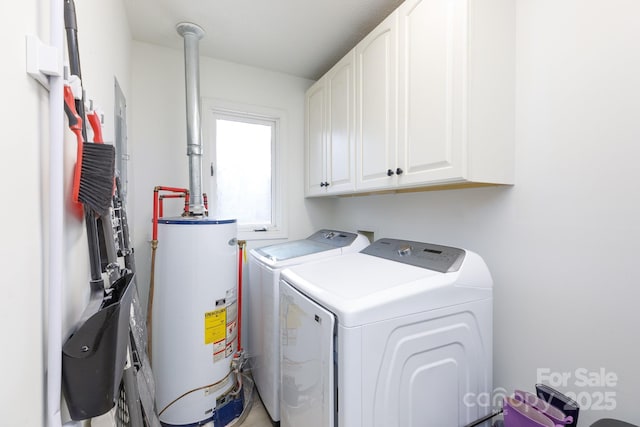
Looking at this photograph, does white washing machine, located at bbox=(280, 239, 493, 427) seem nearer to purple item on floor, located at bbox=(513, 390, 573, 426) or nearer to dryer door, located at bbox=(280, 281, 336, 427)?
dryer door, located at bbox=(280, 281, 336, 427)

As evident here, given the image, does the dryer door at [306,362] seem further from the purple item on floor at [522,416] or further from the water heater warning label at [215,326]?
the purple item on floor at [522,416]

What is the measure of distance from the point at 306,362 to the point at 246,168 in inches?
68.8

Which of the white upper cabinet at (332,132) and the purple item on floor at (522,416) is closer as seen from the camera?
the purple item on floor at (522,416)

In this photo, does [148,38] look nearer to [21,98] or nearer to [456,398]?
[21,98]

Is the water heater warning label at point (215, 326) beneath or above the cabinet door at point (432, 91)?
beneath

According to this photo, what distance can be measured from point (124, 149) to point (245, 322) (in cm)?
154

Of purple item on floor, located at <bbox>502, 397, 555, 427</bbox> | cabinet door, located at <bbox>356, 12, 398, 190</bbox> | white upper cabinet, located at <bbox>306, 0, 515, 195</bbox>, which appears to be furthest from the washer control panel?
purple item on floor, located at <bbox>502, 397, 555, 427</bbox>

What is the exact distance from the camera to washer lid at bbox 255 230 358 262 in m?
1.85

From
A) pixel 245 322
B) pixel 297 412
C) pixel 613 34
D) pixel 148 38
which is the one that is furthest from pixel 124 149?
pixel 613 34

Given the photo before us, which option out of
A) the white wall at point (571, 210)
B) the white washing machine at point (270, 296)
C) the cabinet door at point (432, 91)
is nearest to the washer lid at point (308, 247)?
the white washing machine at point (270, 296)

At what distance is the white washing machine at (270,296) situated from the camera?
66.0 inches

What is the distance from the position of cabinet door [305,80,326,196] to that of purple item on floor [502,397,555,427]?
5.50 ft

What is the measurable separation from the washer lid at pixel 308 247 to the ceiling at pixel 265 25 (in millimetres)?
1421

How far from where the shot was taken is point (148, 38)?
6.49ft
